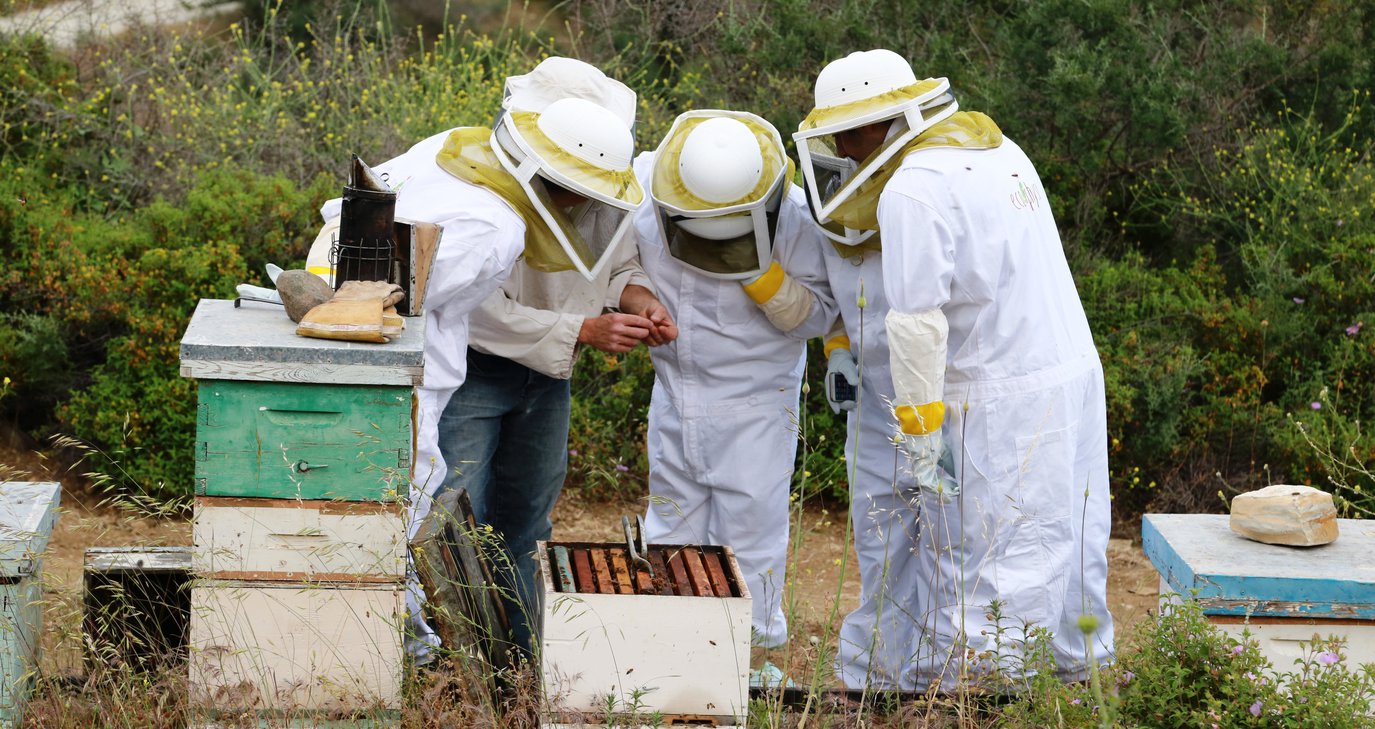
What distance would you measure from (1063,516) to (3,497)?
263 cm

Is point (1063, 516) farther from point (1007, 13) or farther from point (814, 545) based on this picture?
point (1007, 13)

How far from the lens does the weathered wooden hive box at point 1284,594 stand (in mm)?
3049

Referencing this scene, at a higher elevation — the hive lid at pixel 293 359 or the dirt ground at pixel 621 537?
the hive lid at pixel 293 359

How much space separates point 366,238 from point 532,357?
868 millimetres

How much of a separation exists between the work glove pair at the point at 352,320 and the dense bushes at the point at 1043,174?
2281mm

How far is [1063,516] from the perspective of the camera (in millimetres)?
3674

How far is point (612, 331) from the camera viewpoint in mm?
3951

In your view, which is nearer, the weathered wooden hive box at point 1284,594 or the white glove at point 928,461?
the weathered wooden hive box at point 1284,594

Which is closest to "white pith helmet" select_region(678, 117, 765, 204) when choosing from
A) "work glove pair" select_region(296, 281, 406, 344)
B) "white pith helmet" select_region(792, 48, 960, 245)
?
"white pith helmet" select_region(792, 48, 960, 245)

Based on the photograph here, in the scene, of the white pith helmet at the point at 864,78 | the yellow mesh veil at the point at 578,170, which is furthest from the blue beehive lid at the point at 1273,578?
the yellow mesh veil at the point at 578,170

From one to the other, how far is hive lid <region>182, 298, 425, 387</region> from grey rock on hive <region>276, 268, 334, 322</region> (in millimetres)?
128

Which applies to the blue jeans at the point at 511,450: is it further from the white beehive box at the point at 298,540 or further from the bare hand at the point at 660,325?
the white beehive box at the point at 298,540

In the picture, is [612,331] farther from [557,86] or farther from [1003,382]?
[1003,382]

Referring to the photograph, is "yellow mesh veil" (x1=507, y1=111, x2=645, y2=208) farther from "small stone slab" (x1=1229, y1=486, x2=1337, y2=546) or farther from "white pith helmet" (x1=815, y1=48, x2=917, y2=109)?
"small stone slab" (x1=1229, y1=486, x2=1337, y2=546)
